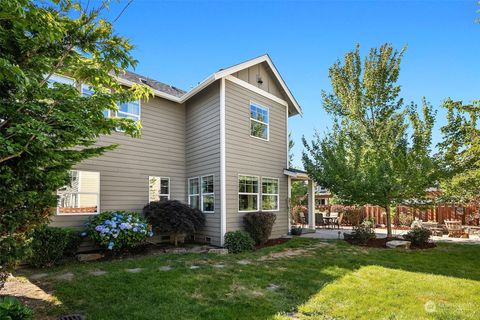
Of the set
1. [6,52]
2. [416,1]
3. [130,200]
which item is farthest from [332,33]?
[6,52]

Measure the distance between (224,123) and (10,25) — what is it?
7.00m

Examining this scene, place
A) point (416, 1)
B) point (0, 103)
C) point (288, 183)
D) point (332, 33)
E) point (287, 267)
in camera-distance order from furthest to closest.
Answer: point (288, 183), point (332, 33), point (416, 1), point (287, 267), point (0, 103)

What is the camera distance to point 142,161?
34.4 feet

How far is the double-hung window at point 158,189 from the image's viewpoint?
10719 millimetres

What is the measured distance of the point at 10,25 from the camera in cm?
346

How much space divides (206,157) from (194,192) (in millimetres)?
1717

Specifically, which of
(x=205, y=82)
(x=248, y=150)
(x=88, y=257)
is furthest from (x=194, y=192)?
(x=88, y=257)

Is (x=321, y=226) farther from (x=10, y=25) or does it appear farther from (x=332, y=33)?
(x=10, y=25)

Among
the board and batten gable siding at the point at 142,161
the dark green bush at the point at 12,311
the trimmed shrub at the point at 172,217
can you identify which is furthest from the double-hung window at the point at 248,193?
the dark green bush at the point at 12,311

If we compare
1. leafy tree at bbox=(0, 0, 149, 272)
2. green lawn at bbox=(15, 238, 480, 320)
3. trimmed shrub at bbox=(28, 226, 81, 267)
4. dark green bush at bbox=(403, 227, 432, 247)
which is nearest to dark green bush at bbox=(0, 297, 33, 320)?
leafy tree at bbox=(0, 0, 149, 272)

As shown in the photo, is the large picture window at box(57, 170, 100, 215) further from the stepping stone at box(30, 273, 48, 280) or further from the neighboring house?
the stepping stone at box(30, 273, 48, 280)

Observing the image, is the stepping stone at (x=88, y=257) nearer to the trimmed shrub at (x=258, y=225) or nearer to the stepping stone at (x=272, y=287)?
the trimmed shrub at (x=258, y=225)

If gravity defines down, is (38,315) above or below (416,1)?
below

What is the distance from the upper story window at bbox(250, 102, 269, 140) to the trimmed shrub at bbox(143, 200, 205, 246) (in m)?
4.00
